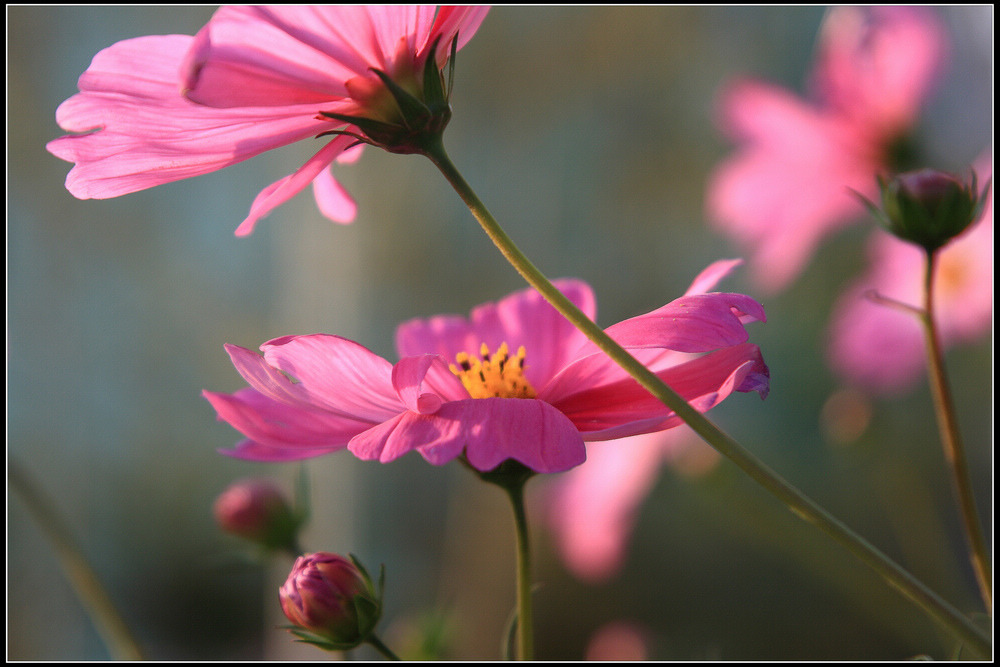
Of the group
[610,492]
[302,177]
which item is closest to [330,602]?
[302,177]

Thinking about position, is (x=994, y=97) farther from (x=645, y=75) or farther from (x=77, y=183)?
(x=645, y=75)

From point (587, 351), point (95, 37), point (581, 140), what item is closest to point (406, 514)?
point (581, 140)

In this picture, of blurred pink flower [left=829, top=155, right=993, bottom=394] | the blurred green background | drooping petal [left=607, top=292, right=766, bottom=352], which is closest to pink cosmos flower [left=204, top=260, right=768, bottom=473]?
drooping petal [left=607, top=292, right=766, bottom=352]

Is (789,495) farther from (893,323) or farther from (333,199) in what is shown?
(893,323)

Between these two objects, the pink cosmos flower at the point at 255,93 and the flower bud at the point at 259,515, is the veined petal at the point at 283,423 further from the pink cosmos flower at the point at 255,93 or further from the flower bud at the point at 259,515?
the flower bud at the point at 259,515

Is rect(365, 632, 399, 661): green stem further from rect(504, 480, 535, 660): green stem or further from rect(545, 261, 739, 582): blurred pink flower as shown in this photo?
rect(545, 261, 739, 582): blurred pink flower

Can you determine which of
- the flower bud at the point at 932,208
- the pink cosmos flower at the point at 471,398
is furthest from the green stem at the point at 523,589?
the flower bud at the point at 932,208
